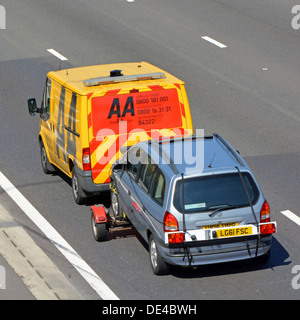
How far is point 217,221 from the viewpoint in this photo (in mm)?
11383

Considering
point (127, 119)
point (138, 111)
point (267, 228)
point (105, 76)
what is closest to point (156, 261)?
point (267, 228)

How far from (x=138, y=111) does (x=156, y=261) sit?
312 centimetres

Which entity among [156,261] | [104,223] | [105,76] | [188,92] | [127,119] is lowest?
[188,92]

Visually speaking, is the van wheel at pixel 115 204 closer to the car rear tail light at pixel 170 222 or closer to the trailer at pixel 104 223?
the trailer at pixel 104 223

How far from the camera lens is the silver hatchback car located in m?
11.4

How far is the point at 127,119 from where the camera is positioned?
13977 mm

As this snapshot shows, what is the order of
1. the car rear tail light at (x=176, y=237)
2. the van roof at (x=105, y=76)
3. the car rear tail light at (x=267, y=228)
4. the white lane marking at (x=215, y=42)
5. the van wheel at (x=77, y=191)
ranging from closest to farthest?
the car rear tail light at (x=176, y=237)
the car rear tail light at (x=267, y=228)
the van roof at (x=105, y=76)
the van wheel at (x=77, y=191)
the white lane marking at (x=215, y=42)

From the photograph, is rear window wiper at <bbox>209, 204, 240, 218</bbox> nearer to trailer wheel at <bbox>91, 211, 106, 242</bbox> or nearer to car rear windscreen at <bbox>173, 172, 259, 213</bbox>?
car rear windscreen at <bbox>173, 172, 259, 213</bbox>

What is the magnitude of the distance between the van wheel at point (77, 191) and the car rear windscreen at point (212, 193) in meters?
3.45

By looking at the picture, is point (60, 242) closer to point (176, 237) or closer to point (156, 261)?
point (156, 261)

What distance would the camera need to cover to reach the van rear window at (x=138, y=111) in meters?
13.8

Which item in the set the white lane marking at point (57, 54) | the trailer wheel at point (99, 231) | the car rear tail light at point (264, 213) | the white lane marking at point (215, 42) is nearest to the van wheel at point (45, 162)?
the trailer wheel at point (99, 231)

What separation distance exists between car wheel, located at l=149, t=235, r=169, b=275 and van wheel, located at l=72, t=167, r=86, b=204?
9.00 ft
